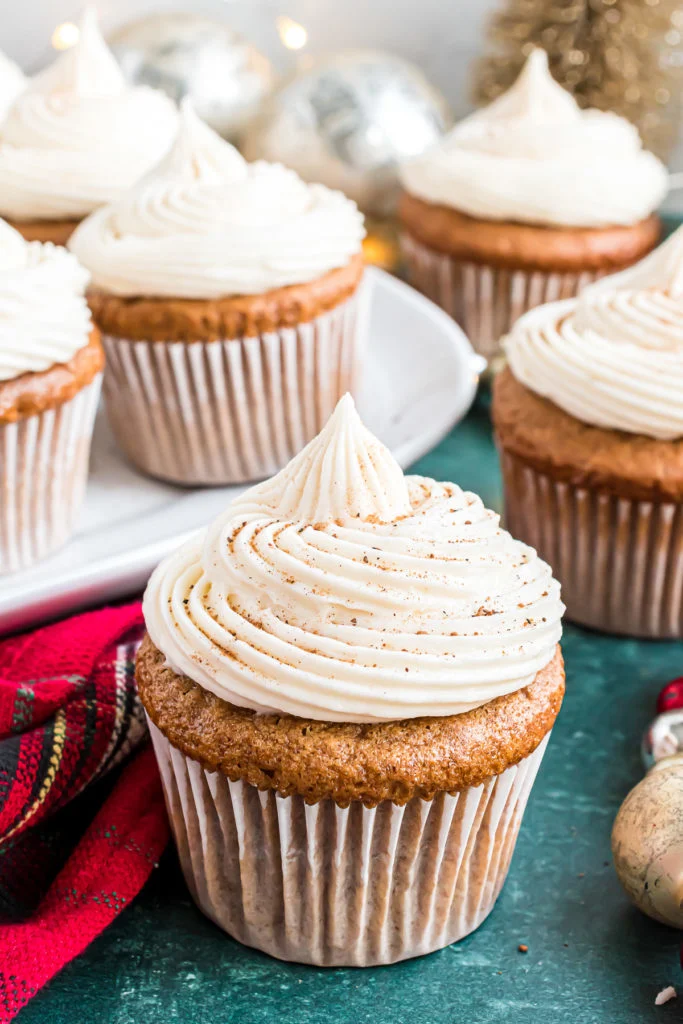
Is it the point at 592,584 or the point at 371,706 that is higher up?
the point at 371,706

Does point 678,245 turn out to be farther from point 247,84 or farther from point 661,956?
point 247,84

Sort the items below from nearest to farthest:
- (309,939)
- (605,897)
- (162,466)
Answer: (309,939) < (605,897) < (162,466)

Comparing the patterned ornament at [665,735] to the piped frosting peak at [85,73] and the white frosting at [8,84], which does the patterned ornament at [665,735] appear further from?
the white frosting at [8,84]

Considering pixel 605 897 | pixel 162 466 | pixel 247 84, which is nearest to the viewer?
pixel 605 897

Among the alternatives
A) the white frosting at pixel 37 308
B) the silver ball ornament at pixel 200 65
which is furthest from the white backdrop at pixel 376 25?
the white frosting at pixel 37 308

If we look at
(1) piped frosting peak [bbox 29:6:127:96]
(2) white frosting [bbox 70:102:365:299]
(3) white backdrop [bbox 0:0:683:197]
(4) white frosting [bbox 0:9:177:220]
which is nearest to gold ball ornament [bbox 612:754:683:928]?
(2) white frosting [bbox 70:102:365:299]

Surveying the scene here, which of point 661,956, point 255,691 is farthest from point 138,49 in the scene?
point 661,956

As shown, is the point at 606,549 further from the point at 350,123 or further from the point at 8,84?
the point at 8,84

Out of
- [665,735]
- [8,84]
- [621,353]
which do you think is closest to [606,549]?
[621,353]
